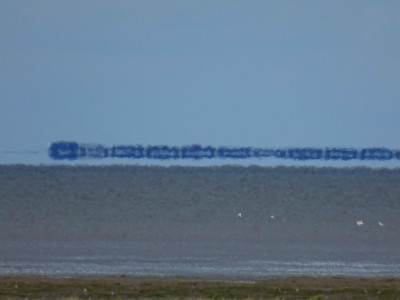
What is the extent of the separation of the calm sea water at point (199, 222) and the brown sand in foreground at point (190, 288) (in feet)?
4.03

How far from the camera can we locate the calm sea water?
26375mm

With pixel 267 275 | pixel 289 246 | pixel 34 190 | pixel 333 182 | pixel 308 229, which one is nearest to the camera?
pixel 267 275

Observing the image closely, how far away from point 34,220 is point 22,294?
47.7 ft

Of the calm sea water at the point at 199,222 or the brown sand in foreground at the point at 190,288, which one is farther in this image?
the calm sea water at the point at 199,222

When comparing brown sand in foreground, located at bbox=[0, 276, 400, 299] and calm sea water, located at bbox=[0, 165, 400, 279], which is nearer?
brown sand in foreground, located at bbox=[0, 276, 400, 299]

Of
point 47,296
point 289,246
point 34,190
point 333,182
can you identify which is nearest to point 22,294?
point 47,296

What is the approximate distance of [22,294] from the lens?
70.6 ft

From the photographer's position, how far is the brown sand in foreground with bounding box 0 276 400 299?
2152 centimetres

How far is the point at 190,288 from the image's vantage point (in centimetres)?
2231

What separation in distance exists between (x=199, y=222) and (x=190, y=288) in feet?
46.8

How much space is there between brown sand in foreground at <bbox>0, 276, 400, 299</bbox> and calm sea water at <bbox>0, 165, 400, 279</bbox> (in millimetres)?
1229

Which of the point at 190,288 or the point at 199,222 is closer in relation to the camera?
the point at 190,288

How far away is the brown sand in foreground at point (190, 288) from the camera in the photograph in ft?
70.6

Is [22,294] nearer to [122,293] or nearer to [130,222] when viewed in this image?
[122,293]
